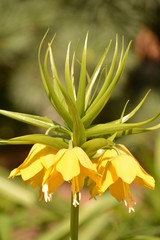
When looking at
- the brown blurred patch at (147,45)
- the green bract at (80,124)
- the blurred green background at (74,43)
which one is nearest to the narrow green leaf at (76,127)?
the green bract at (80,124)

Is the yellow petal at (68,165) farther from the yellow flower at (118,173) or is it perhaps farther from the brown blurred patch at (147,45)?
the brown blurred patch at (147,45)

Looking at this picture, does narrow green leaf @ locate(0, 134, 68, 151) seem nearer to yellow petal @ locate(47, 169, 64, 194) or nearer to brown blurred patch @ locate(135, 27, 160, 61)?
yellow petal @ locate(47, 169, 64, 194)

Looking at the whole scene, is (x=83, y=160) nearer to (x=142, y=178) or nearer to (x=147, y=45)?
(x=142, y=178)

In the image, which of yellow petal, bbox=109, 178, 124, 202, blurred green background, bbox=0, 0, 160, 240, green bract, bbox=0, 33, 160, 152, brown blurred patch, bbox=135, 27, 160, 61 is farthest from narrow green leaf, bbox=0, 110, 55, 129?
brown blurred patch, bbox=135, 27, 160, 61

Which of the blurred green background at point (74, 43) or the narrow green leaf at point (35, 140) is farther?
the blurred green background at point (74, 43)

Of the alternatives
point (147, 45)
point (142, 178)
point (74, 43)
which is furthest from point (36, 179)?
point (147, 45)
